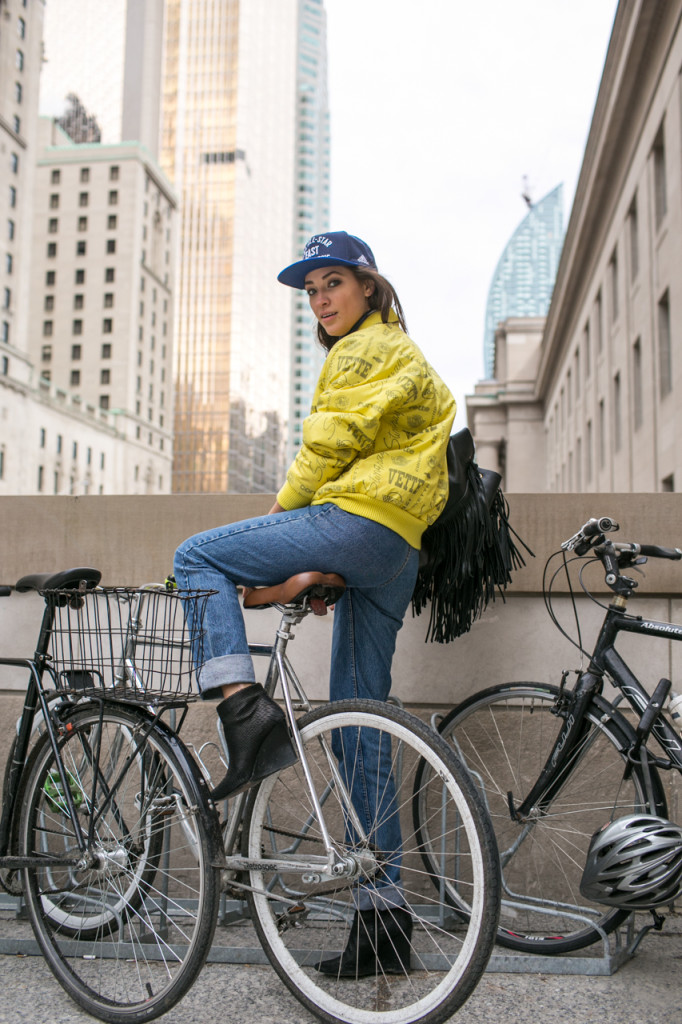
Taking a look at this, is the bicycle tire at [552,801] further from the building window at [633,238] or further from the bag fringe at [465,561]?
the building window at [633,238]

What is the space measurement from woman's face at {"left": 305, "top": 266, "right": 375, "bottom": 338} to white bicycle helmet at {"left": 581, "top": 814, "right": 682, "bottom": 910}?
6.17ft

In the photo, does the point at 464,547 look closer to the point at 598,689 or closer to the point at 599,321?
the point at 598,689

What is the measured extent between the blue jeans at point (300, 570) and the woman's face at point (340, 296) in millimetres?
734

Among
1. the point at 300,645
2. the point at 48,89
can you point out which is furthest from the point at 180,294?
the point at 300,645

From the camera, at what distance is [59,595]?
124 inches

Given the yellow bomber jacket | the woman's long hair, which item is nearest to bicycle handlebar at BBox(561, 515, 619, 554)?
the yellow bomber jacket

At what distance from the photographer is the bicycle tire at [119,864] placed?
2.76 metres

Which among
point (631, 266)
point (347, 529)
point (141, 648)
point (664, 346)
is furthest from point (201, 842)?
point (631, 266)

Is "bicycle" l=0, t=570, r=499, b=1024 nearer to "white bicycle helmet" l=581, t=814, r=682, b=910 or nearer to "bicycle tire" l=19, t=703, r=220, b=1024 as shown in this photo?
"bicycle tire" l=19, t=703, r=220, b=1024

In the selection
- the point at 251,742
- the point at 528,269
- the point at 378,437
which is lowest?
the point at 251,742

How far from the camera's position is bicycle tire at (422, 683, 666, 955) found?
326 cm

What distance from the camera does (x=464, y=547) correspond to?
335 centimetres

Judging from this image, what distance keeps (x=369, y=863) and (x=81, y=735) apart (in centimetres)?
103

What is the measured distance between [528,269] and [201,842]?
176 metres
